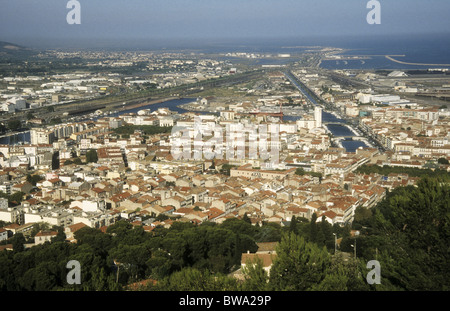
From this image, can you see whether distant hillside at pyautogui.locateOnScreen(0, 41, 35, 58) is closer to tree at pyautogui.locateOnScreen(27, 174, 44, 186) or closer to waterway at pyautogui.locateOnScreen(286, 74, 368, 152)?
waterway at pyautogui.locateOnScreen(286, 74, 368, 152)

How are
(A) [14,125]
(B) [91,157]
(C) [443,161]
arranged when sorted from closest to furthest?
(C) [443,161]
(B) [91,157]
(A) [14,125]

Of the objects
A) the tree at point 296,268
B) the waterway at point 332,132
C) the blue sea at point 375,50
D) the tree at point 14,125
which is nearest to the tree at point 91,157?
the waterway at point 332,132

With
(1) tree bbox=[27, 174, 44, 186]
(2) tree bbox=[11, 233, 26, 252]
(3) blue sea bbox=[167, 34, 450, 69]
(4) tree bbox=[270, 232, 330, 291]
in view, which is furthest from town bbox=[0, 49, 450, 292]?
(3) blue sea bbox=[167, 34, 450, 69]

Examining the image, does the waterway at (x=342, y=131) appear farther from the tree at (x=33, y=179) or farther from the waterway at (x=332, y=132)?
the tree at (x=33, y=179)

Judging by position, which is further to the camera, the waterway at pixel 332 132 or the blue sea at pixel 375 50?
the blue sea at pixel 375 50

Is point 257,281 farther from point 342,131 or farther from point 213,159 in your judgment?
point 342,131

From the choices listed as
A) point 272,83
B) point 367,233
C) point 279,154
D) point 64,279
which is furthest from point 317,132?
point 272,83

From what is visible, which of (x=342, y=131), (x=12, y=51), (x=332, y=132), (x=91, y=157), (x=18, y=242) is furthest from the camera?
(x=12, y=51)

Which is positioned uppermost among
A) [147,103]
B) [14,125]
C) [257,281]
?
[147,103]

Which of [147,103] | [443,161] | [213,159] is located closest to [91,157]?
[213,159]

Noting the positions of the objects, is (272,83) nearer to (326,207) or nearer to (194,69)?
(194,69)
